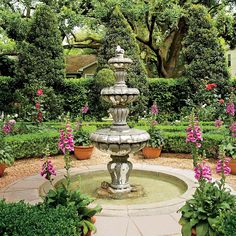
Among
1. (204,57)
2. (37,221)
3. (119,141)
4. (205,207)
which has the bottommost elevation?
(205,207)

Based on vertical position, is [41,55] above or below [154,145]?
above

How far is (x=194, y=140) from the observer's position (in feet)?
12.9

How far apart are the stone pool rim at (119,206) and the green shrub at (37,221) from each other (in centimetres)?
133

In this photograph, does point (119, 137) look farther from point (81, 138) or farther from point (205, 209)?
point (81, 138)

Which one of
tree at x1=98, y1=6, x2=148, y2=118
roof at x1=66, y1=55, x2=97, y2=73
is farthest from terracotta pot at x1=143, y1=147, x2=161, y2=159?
roof at x1=66, y1=55, x2=97, y2=73

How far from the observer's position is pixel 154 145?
8672 millimetres

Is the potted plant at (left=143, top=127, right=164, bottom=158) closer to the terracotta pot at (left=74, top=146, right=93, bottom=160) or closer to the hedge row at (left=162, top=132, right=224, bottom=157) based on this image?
the hedge row at (left=162, top=132, right=224, bottom=157)

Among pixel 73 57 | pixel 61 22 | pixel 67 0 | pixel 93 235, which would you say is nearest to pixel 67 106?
pixel 61 22

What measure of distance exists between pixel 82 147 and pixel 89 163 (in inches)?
20.0

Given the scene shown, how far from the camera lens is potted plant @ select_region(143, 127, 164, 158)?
8695 mm

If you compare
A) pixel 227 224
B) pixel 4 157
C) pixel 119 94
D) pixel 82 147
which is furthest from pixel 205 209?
pixel 82 147

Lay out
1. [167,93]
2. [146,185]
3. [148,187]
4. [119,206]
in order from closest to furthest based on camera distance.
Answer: [119,206], [148,187], [146,185], [167,93]

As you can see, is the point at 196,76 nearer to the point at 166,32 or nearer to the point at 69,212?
the point at 166,32

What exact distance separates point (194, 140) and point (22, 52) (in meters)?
11.1
